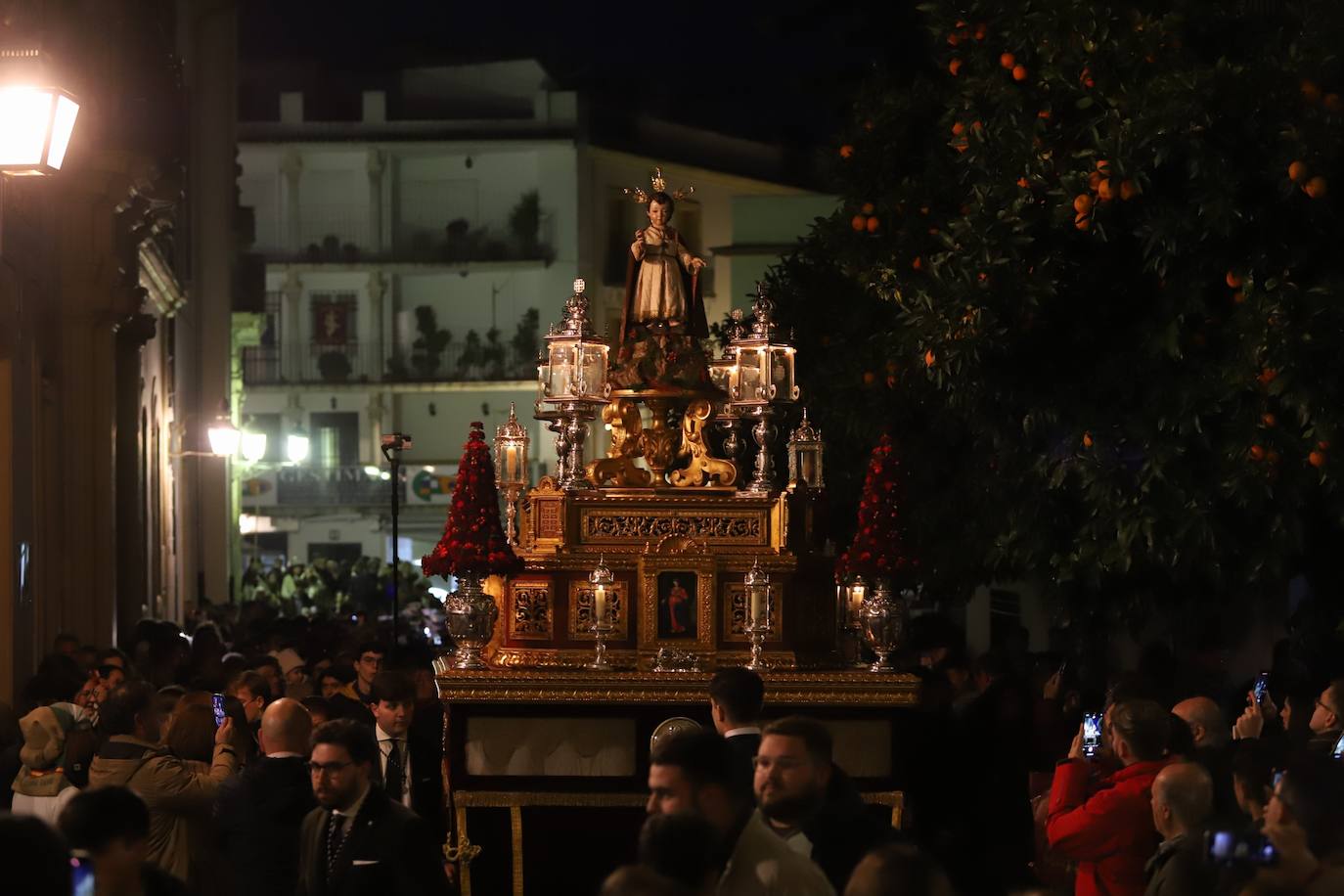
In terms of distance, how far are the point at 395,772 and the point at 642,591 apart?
286 centimetres

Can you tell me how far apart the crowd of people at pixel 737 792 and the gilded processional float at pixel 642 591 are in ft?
1.20

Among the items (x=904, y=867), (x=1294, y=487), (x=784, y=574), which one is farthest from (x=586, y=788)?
(x=904, y=867)

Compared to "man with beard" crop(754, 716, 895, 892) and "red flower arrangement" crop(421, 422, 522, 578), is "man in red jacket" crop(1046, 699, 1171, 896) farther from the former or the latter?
"red flower arrangement" crop(421, 422, 522, 578)

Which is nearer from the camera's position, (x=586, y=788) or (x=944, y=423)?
(x=586, y=788)

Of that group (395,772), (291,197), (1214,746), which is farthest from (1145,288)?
(291,197)

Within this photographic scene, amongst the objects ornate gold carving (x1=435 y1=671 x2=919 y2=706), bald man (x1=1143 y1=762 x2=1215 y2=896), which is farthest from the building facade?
bald man (x1=1143 y1=762 x2=1215 y2=896)

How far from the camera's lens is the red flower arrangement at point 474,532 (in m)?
13.4

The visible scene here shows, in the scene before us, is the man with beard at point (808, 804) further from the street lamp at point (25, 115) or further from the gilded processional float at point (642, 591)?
the gilded processional float at point (642, 591)

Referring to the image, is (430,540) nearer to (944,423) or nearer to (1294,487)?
(944,423)

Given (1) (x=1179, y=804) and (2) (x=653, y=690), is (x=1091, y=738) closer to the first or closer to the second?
(1) (x=1179, y=804)

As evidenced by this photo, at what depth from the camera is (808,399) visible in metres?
19.8

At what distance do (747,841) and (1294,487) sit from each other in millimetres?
6858

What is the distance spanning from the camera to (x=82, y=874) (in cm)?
586

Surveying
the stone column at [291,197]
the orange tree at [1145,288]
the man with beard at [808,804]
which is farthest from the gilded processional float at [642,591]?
the stone column at [291,197]
